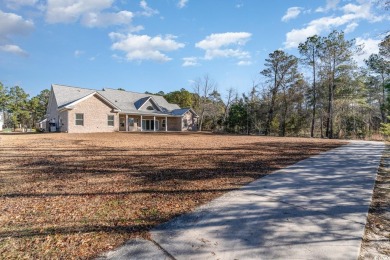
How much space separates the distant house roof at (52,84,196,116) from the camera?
1026 inches

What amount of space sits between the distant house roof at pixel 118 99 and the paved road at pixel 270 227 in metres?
23.9

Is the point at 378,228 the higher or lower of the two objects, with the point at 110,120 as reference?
lower

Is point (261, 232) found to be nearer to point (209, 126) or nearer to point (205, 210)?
point (205, 210)

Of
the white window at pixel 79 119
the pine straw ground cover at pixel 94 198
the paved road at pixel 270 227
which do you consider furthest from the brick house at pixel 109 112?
the paved road at pixel 270 227

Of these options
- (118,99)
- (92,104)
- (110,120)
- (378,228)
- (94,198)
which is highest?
(118,99)

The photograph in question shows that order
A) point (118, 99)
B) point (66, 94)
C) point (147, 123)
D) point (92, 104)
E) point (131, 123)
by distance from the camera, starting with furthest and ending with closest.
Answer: point (147, 123) → point (131, 123) → point (118, 99) → point (66, 94) → point (92, 104)

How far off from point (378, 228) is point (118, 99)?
31071mm

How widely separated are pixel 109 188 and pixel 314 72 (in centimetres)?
2923

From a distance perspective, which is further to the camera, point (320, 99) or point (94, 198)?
point (320, 99)

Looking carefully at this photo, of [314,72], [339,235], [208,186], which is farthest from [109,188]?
[314,72]

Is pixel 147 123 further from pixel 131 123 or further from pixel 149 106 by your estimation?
pixel 131 123

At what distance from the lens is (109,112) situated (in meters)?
27.3

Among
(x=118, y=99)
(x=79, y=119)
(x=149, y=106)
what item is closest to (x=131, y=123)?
(x=149, y=106)

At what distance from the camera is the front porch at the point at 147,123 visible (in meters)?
30.6
